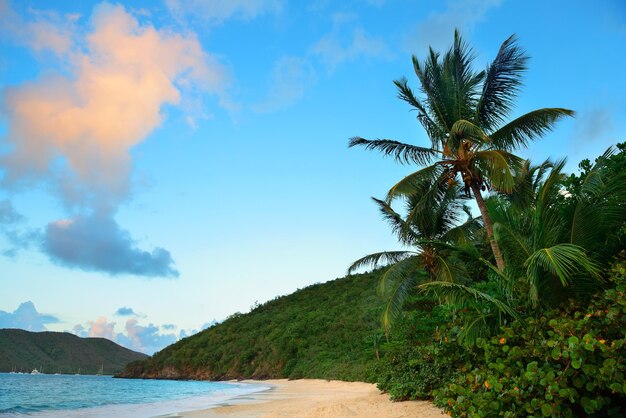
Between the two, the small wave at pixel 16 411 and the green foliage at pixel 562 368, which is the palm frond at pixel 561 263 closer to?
the green foliage at pixel 562 368

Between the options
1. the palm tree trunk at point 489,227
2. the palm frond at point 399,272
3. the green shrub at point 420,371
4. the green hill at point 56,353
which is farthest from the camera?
the green hill at point 56,353

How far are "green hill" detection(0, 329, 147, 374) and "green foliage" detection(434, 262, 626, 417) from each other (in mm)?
128761

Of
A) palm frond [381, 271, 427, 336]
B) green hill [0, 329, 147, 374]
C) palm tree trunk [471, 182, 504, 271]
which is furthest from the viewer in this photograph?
green hill [0, 329, 147, 374]

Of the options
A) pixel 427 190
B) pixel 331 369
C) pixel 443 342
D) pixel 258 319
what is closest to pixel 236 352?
pixel 258 319

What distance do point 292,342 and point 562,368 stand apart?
47.0m

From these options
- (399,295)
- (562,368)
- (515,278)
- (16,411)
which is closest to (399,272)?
(399,295)

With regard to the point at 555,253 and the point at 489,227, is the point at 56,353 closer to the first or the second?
the point at 489,227

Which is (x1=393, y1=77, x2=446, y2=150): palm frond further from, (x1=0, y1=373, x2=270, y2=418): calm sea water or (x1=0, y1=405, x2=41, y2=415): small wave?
(x1=0, y1=405, x2=41, y2=415): small wave

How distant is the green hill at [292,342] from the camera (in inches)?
1529

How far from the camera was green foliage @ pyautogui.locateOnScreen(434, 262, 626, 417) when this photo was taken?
4613mm

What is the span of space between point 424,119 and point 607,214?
7158 millimetres

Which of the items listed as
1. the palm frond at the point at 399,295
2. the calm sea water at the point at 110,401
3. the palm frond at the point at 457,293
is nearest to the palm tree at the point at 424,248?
the palm frond at the point at 399,295

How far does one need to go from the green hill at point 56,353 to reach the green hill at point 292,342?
41586mm

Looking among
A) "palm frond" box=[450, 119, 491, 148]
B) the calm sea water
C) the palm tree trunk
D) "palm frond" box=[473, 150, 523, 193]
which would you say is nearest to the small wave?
the calm sea water
